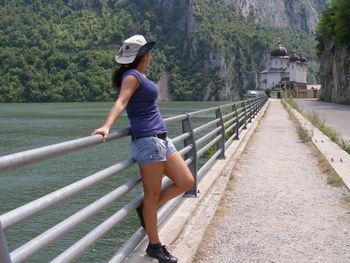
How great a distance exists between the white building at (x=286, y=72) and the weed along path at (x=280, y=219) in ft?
335

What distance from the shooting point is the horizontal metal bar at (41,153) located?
2072mm

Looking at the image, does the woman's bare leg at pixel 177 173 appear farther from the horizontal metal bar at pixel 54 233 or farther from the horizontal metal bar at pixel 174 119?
the horizontal metal bar at pixel 174 119

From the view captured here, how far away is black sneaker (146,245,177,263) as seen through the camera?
3.60 meters

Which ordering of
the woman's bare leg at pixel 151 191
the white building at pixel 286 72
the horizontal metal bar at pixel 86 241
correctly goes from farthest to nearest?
the white building at pixel 286 72 < the woman's bare leg at pixel 151 191 < the horizontal metal bar at pixel 86 241

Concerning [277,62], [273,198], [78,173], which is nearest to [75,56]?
[277,62]

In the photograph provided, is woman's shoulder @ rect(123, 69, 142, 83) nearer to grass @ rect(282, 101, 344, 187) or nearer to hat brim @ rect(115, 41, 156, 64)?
hat brim @ rect(115, 41, 156, 64)

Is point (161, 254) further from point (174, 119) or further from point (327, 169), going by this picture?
point (327, 169)

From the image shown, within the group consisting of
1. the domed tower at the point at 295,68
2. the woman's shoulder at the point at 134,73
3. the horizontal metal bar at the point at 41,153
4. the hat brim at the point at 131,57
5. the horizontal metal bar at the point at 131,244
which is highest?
the domed tower at the point at 295,68

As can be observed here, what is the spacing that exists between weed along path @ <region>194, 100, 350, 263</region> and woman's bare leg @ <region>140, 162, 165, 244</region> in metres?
0.58

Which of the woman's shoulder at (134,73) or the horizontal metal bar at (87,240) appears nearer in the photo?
the horizontal metal bar at (87,240)

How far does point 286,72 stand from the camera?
115 meters

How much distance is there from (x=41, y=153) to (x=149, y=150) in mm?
1143

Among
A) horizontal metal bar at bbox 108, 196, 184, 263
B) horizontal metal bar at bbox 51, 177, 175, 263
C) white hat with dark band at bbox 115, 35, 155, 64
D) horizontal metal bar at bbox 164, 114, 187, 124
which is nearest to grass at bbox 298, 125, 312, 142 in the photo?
horizontal metal bar at bbox 164, 114, 187, 124

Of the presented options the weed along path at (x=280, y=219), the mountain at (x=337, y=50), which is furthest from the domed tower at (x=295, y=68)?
the weed along path at (x=280, y=219)
